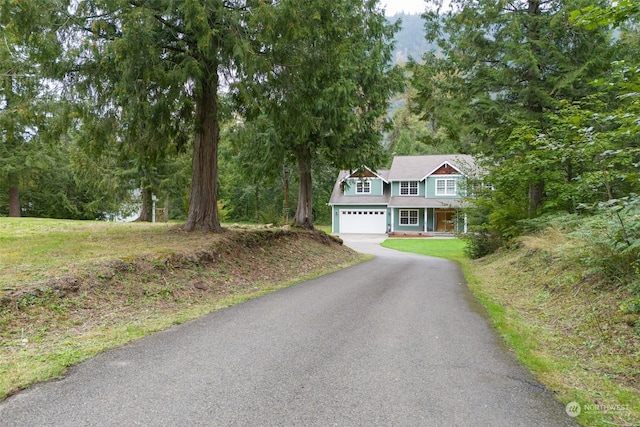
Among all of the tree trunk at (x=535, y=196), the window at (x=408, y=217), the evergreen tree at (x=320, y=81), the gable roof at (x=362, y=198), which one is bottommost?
the window at (x=408, y=217)

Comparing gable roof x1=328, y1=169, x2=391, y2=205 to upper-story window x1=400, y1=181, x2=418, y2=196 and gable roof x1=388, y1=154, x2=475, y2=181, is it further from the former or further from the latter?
upper-story window x1=400, y1=181, x2=418, y2=196

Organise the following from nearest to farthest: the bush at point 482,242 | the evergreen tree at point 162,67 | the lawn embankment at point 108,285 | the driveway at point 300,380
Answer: the driveway at point 300,380
the lawn embankment at point 108,285
the evergreen tree at point 162,67
the bush at point 482,242

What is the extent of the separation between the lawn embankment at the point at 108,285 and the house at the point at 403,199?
81.2ft

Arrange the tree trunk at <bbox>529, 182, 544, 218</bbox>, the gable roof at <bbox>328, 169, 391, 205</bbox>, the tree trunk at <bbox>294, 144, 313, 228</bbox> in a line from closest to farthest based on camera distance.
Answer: the tree trunk at <bbox>529, 182, 544, 218</bbox> < the tree trunk at <bbox>294, 144, 313, 228</bbox> < the gable roof at <bbox>328, 169, 391, 205</bbox>

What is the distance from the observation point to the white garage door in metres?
36.0

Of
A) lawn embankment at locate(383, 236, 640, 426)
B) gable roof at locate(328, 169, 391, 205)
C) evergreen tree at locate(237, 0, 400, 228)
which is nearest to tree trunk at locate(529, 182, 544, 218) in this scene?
lawn embankment at locate(383, 236, 640, 426)

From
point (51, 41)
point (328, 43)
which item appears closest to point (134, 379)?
point (51, 41)

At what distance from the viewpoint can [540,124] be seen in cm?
1218

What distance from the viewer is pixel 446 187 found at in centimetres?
3462

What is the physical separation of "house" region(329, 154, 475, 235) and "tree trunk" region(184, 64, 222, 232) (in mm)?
23770

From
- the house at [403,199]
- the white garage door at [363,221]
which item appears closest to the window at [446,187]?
the house at [403,199]

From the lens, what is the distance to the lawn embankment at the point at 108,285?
13.9 feet

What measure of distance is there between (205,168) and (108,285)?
193 inches

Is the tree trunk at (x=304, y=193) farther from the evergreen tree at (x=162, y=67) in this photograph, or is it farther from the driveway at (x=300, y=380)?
the driveway at (x=300, y=380)
